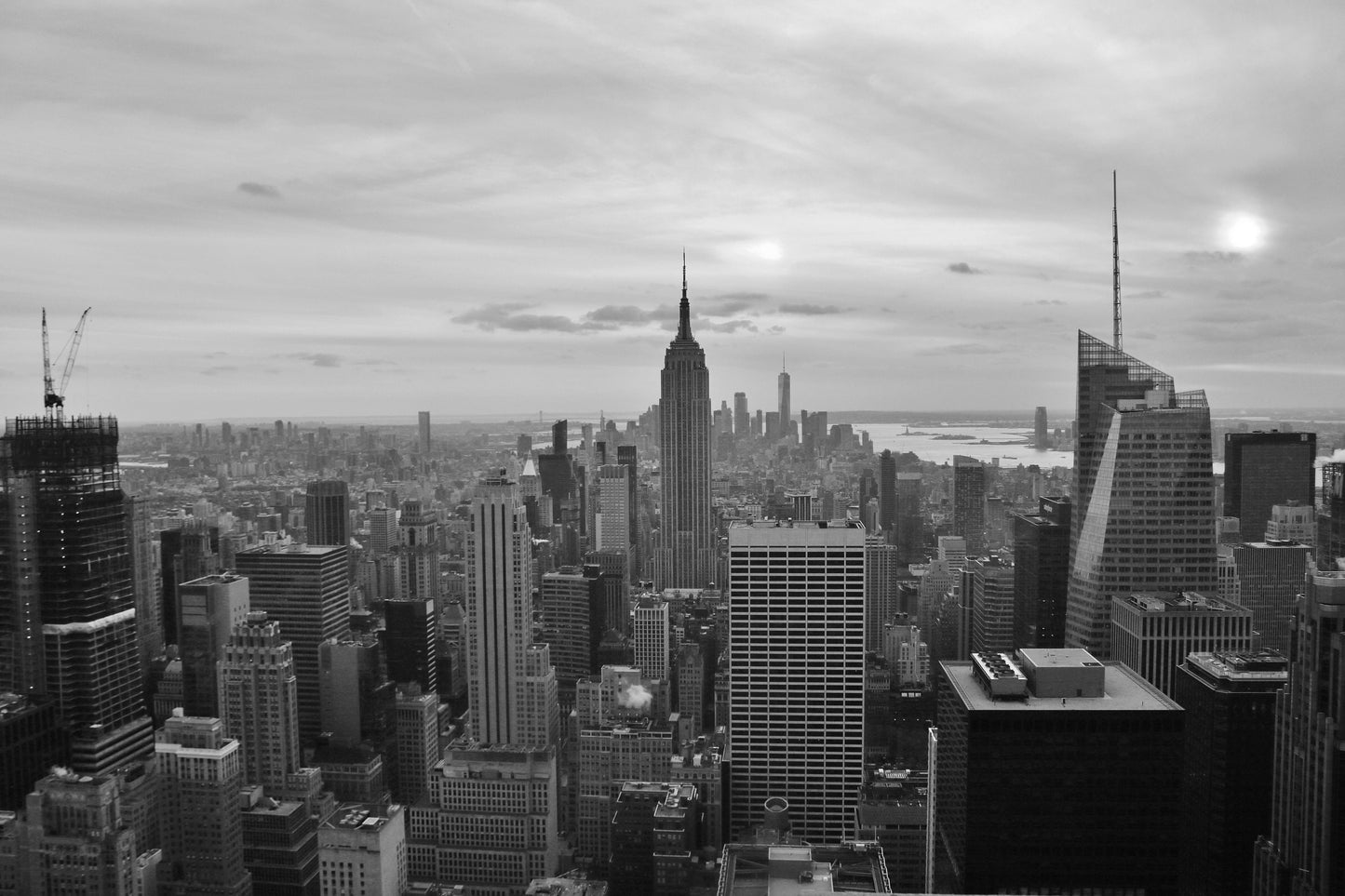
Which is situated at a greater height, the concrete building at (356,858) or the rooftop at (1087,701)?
the rooftop at (1087,701)

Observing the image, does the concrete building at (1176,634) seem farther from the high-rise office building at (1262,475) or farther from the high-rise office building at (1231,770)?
the high-rise office building at (1231,770)

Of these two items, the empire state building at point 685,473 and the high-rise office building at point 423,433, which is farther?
the empire state building at point 685,473

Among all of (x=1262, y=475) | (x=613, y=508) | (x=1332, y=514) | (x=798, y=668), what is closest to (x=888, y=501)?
(x=798, y=668)

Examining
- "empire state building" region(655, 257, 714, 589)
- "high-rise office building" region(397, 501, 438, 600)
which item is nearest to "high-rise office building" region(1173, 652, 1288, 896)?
"high-rise office building" region(397, 501, 438, 600)

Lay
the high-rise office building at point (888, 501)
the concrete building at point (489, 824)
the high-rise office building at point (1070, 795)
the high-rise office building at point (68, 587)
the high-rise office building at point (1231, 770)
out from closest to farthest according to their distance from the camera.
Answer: the high-rise office building at point (1070, 795) < the high-rise office building at point (1231, 770) < the concrete building at point (489, 824) < the high-rise office building at point (68, 587) < the high-rise office building at point (888, 501)

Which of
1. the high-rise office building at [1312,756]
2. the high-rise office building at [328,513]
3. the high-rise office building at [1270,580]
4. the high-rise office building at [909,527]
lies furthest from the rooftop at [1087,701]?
the high-rise office building at [909,527]

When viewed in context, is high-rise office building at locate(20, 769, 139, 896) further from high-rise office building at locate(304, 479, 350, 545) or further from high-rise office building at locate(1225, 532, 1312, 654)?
high-rise office building at locate(1225, 532, 1312, 654)

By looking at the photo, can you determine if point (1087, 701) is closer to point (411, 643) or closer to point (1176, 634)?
point (1176, 634)
